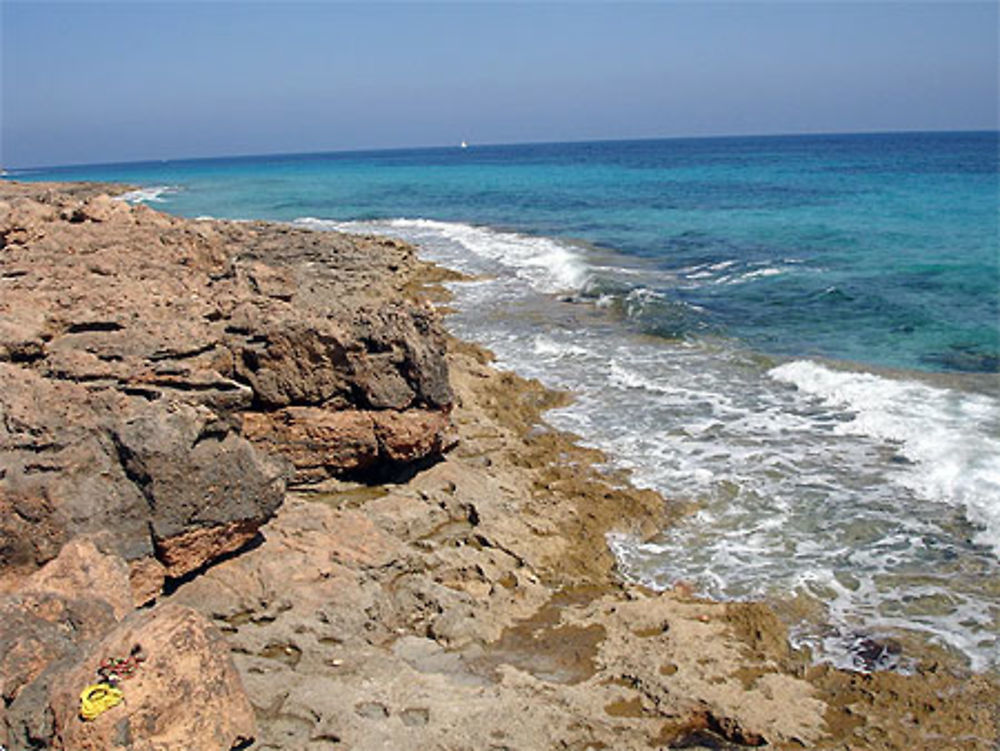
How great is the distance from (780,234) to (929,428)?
2381cm

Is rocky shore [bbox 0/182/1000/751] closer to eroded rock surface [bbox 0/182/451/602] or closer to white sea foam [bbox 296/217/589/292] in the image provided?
eroded rock surface [bbox 0/182/451/602]

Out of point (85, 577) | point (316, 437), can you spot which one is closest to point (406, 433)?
point (316, 437)

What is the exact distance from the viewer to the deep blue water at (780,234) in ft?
61.7

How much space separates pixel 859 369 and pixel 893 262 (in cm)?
1341

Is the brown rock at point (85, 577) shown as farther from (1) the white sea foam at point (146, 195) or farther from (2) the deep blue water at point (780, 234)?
(1) the white sea foam at point (146, 195)

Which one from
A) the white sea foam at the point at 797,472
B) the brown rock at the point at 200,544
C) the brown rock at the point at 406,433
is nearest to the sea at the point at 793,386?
the white sea foam at the point at 797,472

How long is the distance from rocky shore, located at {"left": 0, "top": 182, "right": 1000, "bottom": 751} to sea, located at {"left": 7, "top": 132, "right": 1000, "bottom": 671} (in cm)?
73

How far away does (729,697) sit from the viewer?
20.5 feet

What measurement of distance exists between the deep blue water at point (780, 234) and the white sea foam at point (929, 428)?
2.11m

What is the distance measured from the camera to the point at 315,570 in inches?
277

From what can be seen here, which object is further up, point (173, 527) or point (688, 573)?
point (173, 527)

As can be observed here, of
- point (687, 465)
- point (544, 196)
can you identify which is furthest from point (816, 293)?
point (544, 196)

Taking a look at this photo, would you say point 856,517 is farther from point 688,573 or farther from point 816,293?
point 816,293

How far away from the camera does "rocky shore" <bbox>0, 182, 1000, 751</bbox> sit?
5016 mm
